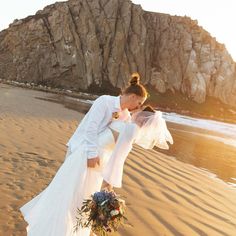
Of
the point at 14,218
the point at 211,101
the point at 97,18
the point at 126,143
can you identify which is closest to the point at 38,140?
the point at 14,218

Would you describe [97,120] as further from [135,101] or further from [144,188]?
[144,188]

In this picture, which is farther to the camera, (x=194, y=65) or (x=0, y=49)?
(x=194, y=65)

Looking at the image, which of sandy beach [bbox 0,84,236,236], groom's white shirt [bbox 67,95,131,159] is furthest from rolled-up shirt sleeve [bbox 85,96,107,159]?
sandy beach [bbox 0,84,236,236]

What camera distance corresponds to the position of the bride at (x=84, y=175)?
4.77 m

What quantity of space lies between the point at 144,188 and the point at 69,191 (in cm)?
527

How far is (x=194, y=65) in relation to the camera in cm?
7869

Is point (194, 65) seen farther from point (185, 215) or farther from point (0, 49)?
point (185, 215)

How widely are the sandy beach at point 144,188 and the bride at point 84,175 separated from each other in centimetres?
153

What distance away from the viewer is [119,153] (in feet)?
15.6

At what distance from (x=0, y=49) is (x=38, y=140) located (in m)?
62.6

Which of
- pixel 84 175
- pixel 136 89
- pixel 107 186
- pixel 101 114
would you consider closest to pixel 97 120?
pixel 101 114

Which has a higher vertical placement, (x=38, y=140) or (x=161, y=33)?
(x=161, y=33)

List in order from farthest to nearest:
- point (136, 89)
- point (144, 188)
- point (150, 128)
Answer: point (144, 188), point (150, 128), point (136, 89)

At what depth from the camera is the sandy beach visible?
24.7 feet
